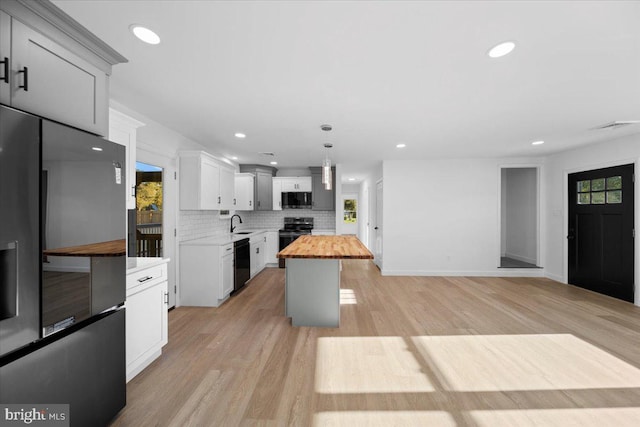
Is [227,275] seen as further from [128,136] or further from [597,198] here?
[597,198]

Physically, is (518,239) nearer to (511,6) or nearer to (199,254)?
(511,6)

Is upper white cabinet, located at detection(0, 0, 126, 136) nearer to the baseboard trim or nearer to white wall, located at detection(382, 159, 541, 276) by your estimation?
white wall, located at detection(382, 159, 541, 276)

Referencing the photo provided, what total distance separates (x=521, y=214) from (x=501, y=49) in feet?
20.9

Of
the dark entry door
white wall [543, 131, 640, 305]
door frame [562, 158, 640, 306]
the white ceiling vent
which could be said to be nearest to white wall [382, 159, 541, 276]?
white wall [543, 131, 640, 305]

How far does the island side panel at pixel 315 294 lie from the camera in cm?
314

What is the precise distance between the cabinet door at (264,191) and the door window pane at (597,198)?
6.16m

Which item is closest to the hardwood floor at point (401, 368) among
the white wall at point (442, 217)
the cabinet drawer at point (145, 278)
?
the cabinet drawer at point (145, 278)

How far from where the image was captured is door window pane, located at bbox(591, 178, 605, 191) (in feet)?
14.5

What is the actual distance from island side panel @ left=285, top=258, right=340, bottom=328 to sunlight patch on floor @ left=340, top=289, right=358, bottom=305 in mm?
910

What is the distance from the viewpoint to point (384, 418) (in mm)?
1736

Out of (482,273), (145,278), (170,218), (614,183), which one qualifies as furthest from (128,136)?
(614,183)

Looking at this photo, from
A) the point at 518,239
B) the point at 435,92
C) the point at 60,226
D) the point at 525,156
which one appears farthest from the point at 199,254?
the point at 518,239

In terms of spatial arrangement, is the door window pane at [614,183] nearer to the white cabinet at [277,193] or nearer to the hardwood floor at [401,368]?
the hardwood floor at [401,368]

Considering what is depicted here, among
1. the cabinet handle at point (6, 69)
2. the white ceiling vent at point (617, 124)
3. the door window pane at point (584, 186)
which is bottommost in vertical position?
the door window pane at point (584, 186)
